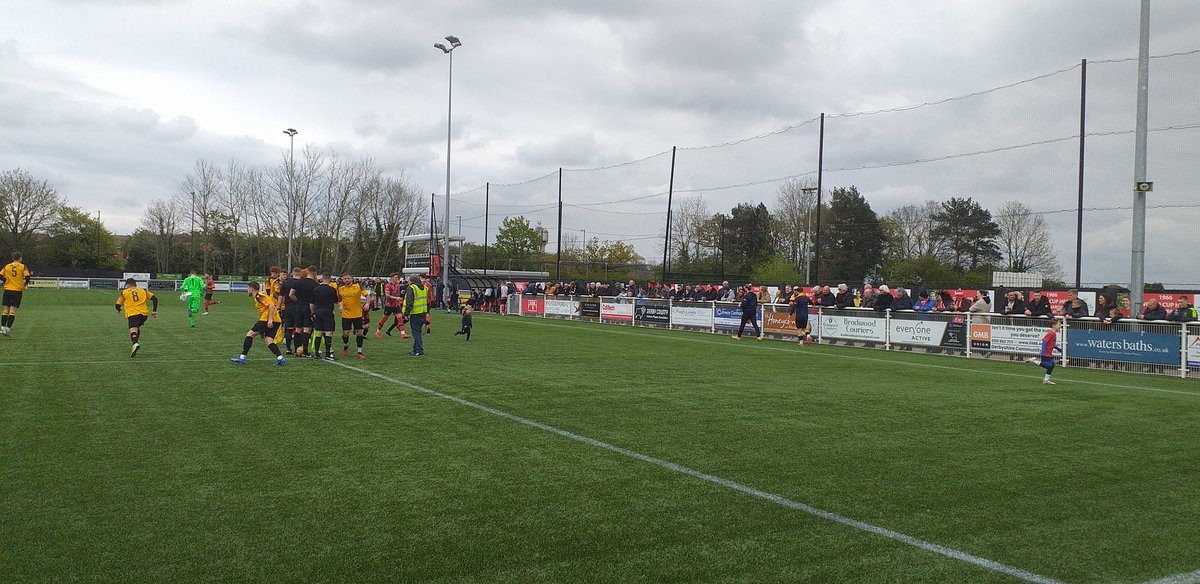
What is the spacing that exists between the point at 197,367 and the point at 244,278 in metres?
62.5

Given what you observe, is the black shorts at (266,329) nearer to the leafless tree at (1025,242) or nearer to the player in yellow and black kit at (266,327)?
the player in yellow and black kit at (266,327)

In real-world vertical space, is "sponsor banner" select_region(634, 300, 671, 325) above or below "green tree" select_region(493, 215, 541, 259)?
below

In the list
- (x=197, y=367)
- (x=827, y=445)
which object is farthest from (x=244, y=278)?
(x=827, y=445)

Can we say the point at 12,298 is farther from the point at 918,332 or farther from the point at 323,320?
the point at 918,332

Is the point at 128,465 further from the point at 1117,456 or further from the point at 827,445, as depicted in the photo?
the point at 1117,456

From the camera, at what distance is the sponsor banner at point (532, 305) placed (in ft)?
114

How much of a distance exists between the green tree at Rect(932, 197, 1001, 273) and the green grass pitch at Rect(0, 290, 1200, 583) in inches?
1041

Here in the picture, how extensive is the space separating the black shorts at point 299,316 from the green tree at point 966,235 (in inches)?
1195

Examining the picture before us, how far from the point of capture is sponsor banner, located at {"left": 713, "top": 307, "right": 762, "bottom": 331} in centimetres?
2530

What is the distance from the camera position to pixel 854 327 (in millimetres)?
21391

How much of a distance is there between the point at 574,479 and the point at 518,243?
81696 mm

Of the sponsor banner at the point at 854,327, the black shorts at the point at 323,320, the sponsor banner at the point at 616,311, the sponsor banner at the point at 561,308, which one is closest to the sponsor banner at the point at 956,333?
the sponsor banner at the point at 854,327

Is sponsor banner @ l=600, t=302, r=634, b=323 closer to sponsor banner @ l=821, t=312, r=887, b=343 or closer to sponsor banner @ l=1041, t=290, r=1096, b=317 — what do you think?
sponsor banner @ l=821, t=312, r=887, b=343

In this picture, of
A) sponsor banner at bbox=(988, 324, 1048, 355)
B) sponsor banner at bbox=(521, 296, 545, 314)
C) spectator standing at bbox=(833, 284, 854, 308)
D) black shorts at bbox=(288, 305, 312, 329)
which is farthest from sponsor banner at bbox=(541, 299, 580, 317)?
black shorts at bbox=(288, 305, 312, 329)
